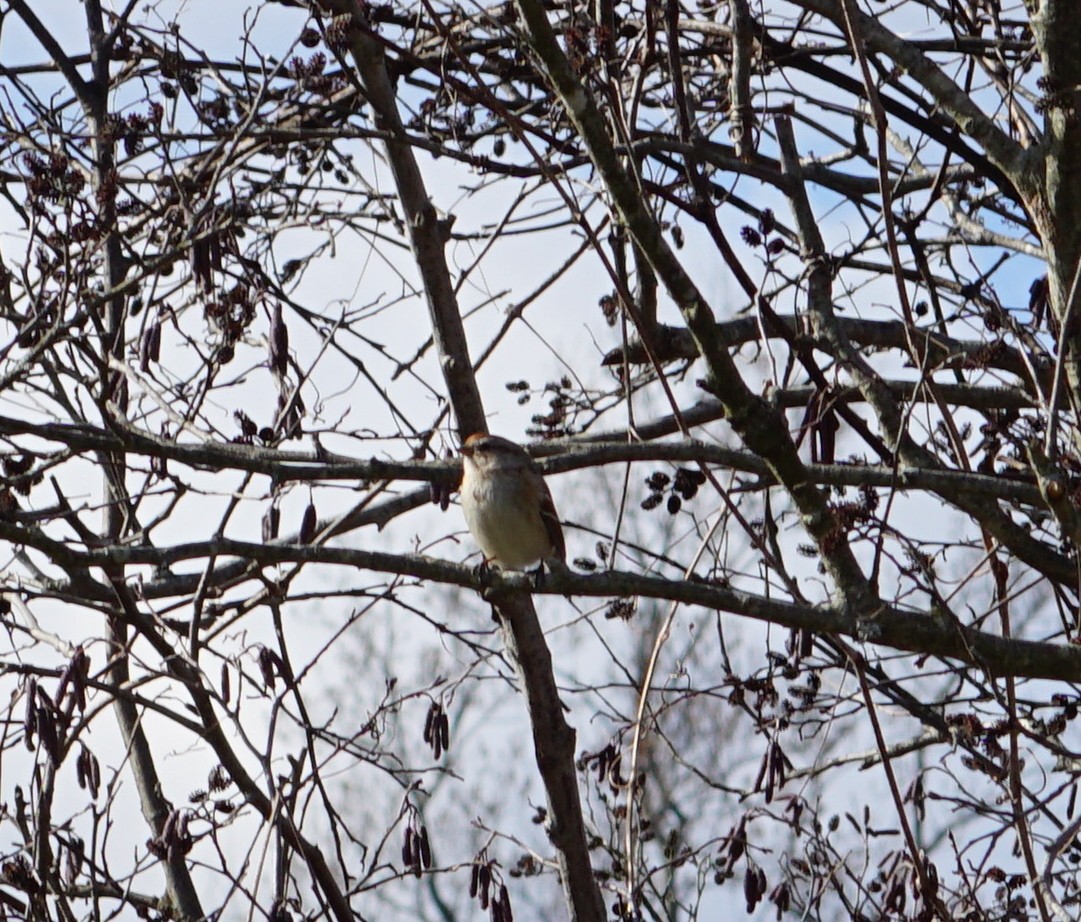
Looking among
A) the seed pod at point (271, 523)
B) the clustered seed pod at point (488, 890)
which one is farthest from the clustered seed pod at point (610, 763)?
the seed pod at point (271, 523)

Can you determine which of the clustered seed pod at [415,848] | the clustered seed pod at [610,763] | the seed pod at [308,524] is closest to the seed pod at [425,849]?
the clustered seed pod at [415,848]

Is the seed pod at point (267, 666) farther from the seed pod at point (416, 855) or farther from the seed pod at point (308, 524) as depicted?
the seed pod at point (416, 855)

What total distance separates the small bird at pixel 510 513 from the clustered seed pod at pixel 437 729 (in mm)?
932

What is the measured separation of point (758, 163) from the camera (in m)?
5.40

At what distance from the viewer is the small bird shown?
568cm

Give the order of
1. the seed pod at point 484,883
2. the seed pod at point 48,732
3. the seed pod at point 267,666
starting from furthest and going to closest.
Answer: the seed pod at point 484,883 < the seed pod at point 267,666 < the seed pod at point 48,732

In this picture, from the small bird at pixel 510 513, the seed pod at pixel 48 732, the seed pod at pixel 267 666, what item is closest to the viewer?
the seed pod at pixel 48 732

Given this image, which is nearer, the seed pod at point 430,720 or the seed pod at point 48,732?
the seed pod at point 48,732

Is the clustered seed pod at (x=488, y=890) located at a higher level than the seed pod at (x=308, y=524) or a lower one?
lower

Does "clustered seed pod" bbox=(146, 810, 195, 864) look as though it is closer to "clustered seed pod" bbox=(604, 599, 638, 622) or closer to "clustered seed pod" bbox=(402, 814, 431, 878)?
"clustered seed pod" bbox=(402, 814, 431, 878)

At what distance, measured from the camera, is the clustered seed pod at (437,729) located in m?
4.86

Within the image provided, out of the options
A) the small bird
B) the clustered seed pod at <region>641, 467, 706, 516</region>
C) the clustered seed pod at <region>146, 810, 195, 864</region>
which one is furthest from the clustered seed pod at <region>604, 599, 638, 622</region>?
the clustered seed pod at <region>146, 810, 195, 864</region>

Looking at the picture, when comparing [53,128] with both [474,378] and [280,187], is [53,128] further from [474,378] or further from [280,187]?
[474,378]

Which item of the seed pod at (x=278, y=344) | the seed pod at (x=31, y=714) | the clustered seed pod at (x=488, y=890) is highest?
the seed pod at (x=278, y=344)
